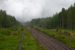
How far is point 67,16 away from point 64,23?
20.1ft

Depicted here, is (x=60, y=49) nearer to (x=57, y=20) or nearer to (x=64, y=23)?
(x=64, y=23)

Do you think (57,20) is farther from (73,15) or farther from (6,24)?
(6,24)

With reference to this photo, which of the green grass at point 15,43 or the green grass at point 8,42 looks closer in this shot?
the green grass at point 15,43

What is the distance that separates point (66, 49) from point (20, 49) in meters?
8.52

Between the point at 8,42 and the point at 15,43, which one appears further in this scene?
the point at 8,42

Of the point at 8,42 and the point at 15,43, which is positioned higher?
the point at 8,42

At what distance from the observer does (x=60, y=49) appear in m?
38.4

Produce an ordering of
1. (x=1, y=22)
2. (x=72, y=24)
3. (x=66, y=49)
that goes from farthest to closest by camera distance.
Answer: (x=1, y=22), (x=72, y=24), (x=66, y=49)

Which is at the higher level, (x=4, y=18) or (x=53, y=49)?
(x=4, y=18)

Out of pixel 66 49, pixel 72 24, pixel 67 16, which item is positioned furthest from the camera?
pixel 67 16

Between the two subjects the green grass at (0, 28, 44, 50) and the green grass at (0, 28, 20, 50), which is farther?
the green grass at (0, 28, 20, 50)

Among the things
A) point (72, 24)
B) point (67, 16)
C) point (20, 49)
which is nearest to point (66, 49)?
point (20, 49)

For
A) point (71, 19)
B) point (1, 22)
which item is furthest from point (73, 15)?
point (1, 22)

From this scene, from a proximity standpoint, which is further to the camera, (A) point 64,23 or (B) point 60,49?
(A) point 64,23
